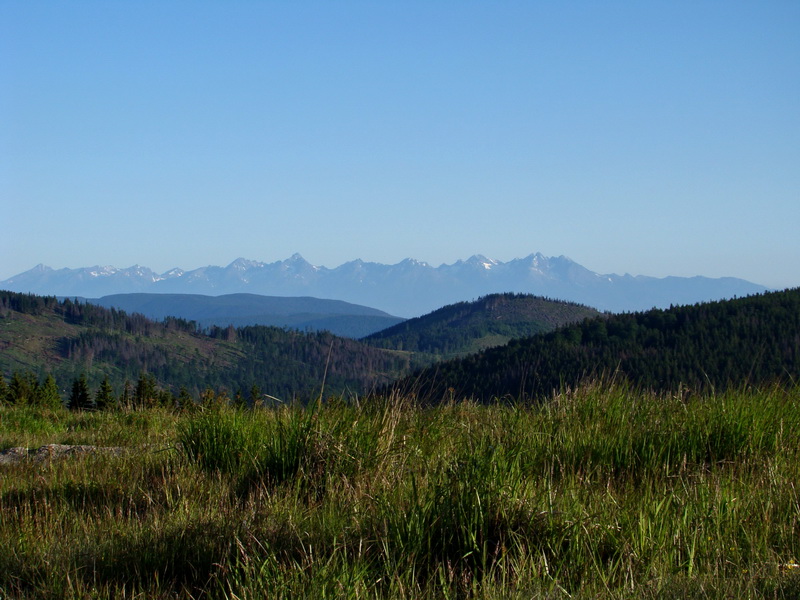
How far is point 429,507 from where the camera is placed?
4027mm

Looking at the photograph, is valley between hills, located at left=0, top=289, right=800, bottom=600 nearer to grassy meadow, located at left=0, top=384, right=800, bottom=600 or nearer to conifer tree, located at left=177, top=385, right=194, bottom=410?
grassy meadow, located at left=0, top=384, right=800, bottom=600

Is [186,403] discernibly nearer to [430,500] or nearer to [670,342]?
Answer: [430,500]

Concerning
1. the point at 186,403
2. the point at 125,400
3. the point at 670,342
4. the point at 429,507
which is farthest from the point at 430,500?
the point at 670,342

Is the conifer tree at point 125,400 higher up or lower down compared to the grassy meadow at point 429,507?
lower down

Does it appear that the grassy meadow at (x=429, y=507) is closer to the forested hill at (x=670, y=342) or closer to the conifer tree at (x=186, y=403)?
the conifer tree at (x=186, y=403)

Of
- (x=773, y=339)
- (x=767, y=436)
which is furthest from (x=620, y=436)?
(x=773, y=339)

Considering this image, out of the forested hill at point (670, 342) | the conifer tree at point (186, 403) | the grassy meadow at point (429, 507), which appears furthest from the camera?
the forested hill at point (670, 342)

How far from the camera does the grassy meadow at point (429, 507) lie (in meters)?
3.64

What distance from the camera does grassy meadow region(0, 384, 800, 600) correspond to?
11.9ft

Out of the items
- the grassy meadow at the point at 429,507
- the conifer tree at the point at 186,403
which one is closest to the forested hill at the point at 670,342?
the conifer tree at the point at 186,403

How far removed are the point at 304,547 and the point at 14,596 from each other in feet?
4.76

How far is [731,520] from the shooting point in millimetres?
4191

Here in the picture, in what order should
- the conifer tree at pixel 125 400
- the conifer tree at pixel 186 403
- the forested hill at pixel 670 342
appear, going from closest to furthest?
the conifer tree at pixel 186 403, the conifer tree at pixel 125 400, the forested hill at pixel 670 342

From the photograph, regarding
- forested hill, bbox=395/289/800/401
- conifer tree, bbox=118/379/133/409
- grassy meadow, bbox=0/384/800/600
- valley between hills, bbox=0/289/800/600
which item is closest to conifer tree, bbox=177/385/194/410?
conifer tree, bbox=118/379/133/409
